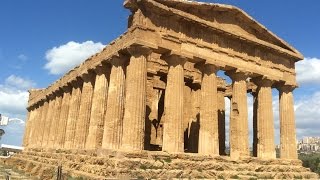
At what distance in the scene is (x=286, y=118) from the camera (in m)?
24.6

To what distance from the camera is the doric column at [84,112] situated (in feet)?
79.3

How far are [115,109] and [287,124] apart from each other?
1267 cm

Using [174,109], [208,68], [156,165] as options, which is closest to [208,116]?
[174,109]

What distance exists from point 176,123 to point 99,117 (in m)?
5.74

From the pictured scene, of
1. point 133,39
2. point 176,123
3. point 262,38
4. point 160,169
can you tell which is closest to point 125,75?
point 133,39

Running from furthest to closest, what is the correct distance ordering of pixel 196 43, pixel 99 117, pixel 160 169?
pixel 99 117, pixel 196 43, pixel 160 169

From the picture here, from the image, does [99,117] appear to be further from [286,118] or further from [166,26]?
[286,118]

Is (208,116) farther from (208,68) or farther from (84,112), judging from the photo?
(84,112)

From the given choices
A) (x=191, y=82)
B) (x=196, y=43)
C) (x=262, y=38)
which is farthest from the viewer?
(x=191, y=82)

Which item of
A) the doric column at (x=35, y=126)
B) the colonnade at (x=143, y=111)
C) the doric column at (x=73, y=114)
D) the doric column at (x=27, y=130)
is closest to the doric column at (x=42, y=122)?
the doric column at (x=35, y=126)

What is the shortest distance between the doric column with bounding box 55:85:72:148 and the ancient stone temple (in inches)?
3.9

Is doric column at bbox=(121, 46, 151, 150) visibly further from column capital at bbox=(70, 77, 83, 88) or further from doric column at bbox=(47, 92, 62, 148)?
doric column at bbox=(47, 92, 62, 148)

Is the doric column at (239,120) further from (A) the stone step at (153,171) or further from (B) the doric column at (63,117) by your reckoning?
(B) the doric column at (63,117)

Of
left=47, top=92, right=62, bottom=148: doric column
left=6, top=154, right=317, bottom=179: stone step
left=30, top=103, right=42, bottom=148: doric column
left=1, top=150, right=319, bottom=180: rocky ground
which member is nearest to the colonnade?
left=1, top=150, right=319, bottom=180: rocky ground
